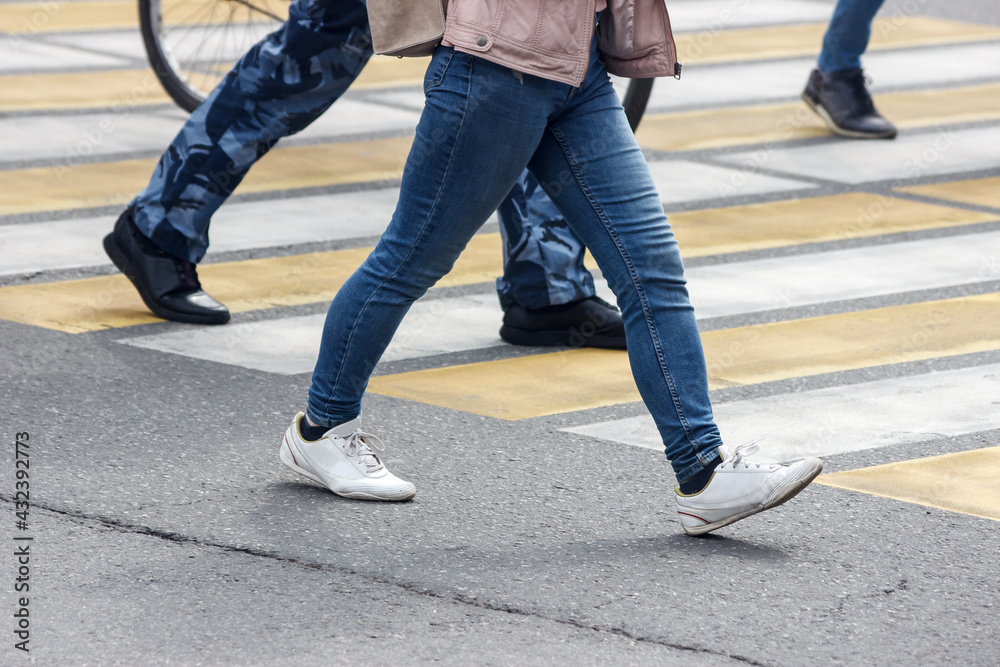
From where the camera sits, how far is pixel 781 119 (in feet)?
29.8

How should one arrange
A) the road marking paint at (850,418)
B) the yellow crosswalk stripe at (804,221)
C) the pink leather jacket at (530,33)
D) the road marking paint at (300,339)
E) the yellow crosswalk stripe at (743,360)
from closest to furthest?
the pink leather jacket at (530,33), the road marking paint at (850,418), the yellow crosswalk stripe at (743,360), the road marking paint at (300,339), the yellow crosswalk stripe at (804,221)

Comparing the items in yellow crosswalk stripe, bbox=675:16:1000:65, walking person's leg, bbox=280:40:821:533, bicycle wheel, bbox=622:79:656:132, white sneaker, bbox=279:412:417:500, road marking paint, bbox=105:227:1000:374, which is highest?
walking person's leg, bbox=280:40:821:533

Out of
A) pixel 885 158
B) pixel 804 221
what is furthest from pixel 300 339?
pixel 885 158

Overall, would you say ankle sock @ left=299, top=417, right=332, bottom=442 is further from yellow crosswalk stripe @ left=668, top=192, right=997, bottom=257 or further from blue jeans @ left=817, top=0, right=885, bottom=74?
blue jeans @ left=817, top=0, right=885, bottom=74

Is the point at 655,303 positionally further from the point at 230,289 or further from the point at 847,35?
the point at 847,35

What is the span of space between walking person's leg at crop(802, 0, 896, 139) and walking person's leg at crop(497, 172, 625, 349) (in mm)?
3750

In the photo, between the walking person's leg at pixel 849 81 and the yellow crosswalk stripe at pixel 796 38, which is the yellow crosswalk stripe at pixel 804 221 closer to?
the walking person's leg at pixel 849 81

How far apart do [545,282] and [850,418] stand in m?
1.07

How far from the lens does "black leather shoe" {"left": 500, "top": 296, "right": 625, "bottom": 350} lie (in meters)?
5.23

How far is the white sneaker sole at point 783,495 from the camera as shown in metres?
3.60

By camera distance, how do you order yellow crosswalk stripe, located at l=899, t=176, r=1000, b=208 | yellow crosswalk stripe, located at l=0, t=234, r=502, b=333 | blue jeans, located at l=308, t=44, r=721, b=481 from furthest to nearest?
yellow crosswalk stripe, located at l=899, t=176, r=1000, b=208 < yellow crosswalk stripe, located at l=0, t=234, r=502, b=333 < blue jeans, located at l=308, t=44, r=721, b=481

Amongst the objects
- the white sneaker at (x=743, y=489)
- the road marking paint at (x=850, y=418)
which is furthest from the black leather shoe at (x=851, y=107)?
the white sneaker at (x=743, y=489)

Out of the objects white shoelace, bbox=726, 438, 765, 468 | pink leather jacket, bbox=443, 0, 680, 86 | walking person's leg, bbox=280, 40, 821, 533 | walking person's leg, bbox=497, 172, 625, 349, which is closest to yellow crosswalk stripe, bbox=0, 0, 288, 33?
walking person's leg, bbox=497, 172, 625, 349

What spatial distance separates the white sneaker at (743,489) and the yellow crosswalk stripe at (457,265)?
7.69 ft
